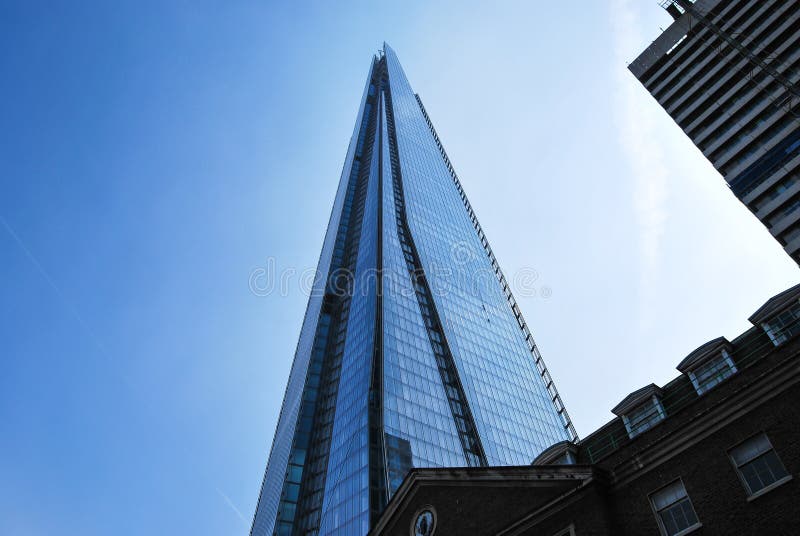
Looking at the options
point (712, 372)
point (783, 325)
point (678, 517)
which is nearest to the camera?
point (678, 517)

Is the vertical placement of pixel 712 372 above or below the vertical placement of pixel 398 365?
below

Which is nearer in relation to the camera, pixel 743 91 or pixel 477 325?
pixel 743 91

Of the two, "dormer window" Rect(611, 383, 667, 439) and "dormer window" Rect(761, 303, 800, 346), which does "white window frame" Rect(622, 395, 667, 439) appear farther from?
"dormer window" Rect(761, 303, 800, 346)

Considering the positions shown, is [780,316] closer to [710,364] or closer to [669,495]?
[710,364]

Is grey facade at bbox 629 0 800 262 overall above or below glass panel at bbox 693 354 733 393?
above

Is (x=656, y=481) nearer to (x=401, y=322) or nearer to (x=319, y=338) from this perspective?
(x=401, y=322)

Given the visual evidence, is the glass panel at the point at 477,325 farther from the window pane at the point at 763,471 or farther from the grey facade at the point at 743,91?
the window pane at the point at 763,471

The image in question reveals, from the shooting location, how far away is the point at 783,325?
79.6 ft

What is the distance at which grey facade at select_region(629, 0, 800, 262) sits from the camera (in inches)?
2800

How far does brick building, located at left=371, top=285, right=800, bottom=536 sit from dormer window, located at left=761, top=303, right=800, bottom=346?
0.13ft

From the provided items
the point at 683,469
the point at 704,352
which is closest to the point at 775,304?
A: the point at 704,352

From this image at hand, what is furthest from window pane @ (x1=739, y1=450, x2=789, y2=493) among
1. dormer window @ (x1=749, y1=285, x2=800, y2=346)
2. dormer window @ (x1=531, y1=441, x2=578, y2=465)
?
dormer window @ (x1=531, y1=441, x2=578, y2=465)

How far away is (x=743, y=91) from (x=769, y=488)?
248 ft

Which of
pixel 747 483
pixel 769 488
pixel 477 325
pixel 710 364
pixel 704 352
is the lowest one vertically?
pixel 769 488
